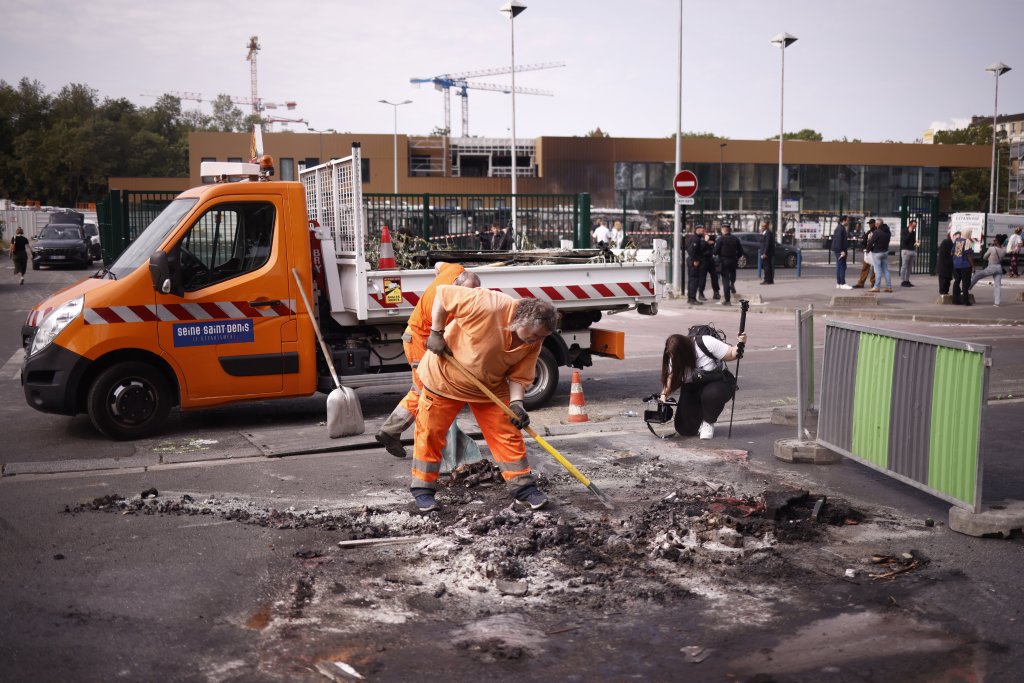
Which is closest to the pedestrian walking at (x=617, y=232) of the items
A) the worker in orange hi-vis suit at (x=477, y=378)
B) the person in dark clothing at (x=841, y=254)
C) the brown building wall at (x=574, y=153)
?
the person in dark clothing at (x=841, y=254)

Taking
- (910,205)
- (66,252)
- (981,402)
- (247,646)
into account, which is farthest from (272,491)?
(66,252)

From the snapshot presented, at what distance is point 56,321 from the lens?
8.12 m

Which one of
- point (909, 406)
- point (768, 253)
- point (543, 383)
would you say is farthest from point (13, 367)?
point (768, 253)

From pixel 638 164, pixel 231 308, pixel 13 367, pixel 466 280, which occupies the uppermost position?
pixel 638 164

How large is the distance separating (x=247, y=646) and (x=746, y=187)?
68.2 meters

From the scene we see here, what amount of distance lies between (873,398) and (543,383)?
13.7 ft

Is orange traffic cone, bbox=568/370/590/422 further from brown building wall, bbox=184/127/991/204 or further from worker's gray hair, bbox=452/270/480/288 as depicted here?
brown building wall, bbox=184/127/991/204

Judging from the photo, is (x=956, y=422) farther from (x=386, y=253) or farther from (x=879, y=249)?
(x=879, y=249)

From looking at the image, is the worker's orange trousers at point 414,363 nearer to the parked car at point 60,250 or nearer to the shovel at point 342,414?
the shovel at point 342,414

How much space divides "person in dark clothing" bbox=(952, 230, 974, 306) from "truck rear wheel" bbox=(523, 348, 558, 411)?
1306 cm

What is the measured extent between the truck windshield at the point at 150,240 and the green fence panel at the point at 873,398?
586cm

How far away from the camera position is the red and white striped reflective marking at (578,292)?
9664 millimetres

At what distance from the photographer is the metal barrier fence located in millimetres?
5379

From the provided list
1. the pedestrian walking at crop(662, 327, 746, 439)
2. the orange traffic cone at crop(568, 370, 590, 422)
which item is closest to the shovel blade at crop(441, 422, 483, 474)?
the pedestrian walking at crop(662, 327, 746, 439)
